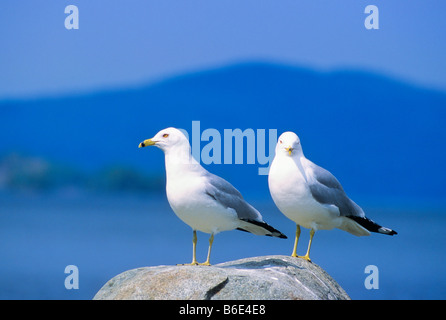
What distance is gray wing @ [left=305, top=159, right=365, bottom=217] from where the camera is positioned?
7.16 metres

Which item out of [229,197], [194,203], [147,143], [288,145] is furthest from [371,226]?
[147,143]

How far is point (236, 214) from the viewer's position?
23.0 ft

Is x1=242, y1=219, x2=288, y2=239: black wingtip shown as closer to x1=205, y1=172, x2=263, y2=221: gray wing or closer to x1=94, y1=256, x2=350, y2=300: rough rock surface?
x1=205, y1=172, x2=263, y2=221: gray wing

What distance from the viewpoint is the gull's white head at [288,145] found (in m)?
7.05

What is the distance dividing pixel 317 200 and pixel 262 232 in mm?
611

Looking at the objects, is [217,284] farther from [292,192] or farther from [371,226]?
[371,226]

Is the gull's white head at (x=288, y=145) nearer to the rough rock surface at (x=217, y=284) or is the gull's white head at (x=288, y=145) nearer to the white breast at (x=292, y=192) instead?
the white breast at (x=292, y=192)

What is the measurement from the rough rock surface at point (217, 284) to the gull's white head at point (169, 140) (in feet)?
3.59

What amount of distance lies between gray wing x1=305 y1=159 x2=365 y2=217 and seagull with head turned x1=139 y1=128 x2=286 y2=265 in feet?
2.04

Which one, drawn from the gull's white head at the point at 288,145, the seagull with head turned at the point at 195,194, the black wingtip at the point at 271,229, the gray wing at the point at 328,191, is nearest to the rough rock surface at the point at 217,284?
the black wingtip at the point at 271,229

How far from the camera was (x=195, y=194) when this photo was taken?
6.76 m

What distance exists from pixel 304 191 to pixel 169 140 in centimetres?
135

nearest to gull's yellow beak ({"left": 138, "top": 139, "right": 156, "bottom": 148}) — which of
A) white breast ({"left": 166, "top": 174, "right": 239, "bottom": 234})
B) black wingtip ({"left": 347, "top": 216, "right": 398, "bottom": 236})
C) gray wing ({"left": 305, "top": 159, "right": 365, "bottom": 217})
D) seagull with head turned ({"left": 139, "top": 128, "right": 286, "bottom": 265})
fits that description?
seagull with head turned ({"left": 139, "top": 128, "right": 286, "bottom": 265})
